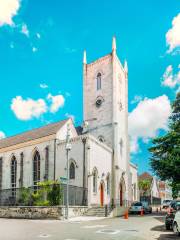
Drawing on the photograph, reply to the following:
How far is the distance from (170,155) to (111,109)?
11.7 m

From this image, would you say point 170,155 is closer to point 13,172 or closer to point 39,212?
point 39,212

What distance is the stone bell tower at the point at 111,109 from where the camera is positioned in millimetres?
44594

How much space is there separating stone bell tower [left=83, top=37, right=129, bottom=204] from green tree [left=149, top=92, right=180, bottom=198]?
6627 millimetres

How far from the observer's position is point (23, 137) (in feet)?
156

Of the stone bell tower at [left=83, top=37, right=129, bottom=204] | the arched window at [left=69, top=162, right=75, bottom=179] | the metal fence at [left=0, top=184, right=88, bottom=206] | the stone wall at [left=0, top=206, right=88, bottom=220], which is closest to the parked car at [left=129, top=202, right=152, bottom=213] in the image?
the stone bell tower at [left=83, top=37, right=129, bottom=204]

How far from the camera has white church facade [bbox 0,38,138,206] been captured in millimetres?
38062

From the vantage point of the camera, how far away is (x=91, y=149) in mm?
37719

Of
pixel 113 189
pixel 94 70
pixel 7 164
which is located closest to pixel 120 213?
pixel 113 189

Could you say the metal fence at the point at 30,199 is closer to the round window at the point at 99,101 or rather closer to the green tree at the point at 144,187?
the round window at the point at 99,101

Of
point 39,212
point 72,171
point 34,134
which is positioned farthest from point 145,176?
point 39,212

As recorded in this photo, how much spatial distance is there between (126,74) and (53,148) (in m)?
16.8

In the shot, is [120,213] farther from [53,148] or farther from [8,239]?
[8,239]

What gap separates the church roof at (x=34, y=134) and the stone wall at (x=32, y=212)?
1166 centimetres

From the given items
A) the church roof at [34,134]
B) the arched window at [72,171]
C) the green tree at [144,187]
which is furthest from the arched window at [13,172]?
the green tree at [144,187]
